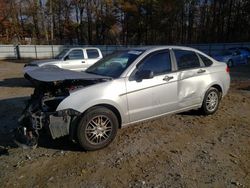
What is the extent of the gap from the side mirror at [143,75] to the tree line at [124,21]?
115ft

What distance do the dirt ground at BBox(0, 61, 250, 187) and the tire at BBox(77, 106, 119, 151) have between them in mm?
145

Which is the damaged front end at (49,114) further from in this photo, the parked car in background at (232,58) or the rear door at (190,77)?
the parked car in background at (232,58)

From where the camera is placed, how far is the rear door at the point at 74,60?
1112 centimetres

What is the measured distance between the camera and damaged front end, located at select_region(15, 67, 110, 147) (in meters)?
3.85

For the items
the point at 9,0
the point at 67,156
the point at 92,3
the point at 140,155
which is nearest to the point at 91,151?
the point at 67,156

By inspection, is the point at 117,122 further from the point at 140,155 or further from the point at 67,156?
the point at 67,156

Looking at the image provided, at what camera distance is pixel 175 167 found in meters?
3.66

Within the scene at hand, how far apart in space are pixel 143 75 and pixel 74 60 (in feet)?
24.2

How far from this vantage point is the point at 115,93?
4262mm

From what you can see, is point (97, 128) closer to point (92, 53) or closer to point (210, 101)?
point (210, 101)

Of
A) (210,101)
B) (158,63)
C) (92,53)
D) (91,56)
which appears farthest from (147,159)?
(92,53)

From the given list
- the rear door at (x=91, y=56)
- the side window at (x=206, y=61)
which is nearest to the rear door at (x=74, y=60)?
the rear door at (x=91, y=56)

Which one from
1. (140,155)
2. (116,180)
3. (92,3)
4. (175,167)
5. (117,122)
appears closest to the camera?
(116,180)

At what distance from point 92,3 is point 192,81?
39164mm
